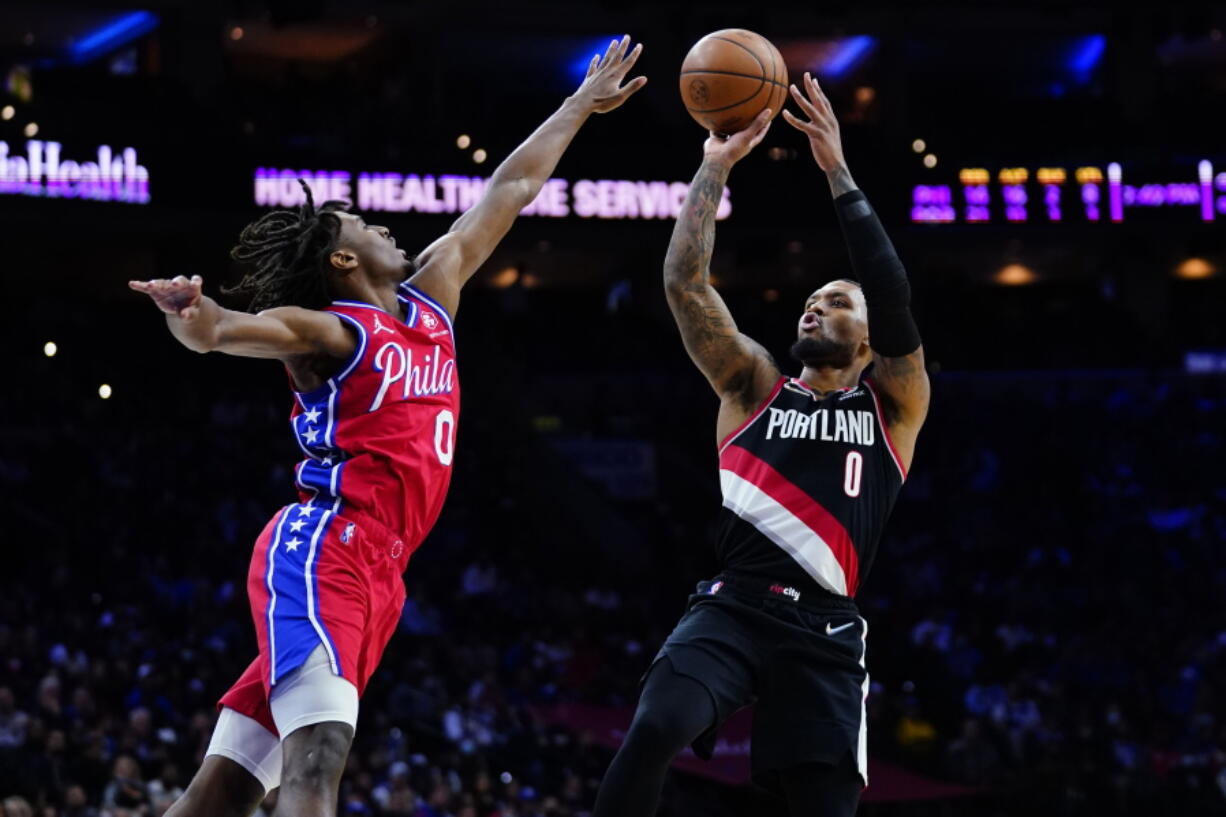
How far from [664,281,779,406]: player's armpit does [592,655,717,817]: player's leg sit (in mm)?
1159

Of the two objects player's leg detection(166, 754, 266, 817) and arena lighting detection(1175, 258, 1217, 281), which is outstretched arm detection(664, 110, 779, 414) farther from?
arena lighting detection(1175, 258, 1217, 281)

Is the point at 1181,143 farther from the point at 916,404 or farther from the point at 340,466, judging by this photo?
the point at 340,466

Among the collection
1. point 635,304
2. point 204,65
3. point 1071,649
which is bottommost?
point 1071,649

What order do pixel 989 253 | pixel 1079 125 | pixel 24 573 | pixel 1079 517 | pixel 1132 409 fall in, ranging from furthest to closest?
pixel 989 253 < pixel 1079 125 < pixel 1132 409 < pixel 1079 517 < pixel 24 573

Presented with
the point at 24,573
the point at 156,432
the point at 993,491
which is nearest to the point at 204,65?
the point at 156,432

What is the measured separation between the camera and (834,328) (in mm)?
5695

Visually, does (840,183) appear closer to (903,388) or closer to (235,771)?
(903,388)

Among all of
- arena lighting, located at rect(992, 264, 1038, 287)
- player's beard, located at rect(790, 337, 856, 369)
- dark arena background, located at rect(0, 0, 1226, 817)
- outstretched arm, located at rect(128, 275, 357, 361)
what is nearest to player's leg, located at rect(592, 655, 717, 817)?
player's beard, located at rect(790, 337, 856, 369)

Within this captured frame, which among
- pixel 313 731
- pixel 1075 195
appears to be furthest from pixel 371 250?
pixel 1075 195

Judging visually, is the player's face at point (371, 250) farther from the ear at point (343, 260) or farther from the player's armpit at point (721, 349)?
the player's armpit at point (721, 349)

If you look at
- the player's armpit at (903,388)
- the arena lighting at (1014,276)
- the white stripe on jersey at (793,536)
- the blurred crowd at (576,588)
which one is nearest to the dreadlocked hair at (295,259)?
the white stripe on jersey at (793,536)

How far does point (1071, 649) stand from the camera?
691 inches

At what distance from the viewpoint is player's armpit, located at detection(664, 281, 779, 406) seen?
559cm

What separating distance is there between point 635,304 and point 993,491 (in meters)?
7.46
